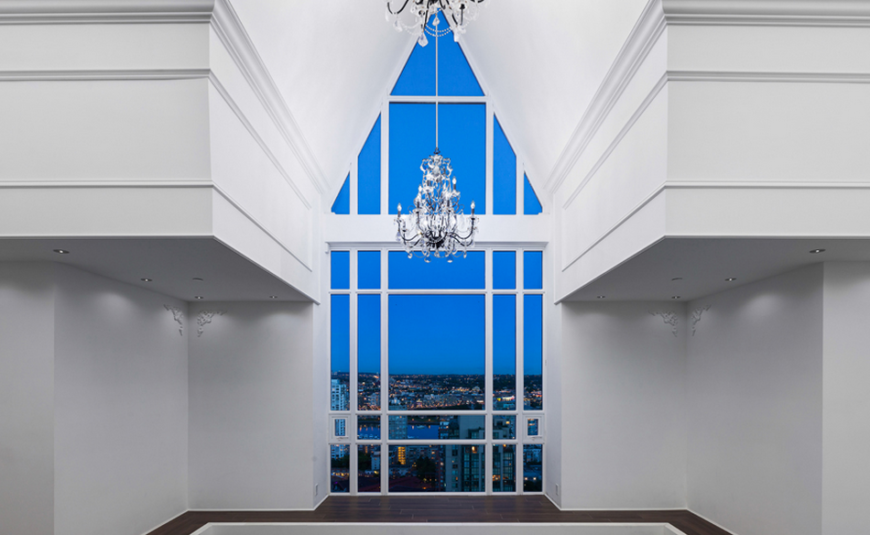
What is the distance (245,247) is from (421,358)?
467 centimetres

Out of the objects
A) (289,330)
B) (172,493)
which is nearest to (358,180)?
(289,330)

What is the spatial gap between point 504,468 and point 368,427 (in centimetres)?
211

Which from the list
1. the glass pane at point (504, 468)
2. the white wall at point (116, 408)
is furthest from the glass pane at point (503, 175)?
the white wall at point (116, 408)

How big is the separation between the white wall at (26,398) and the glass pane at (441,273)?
491 cm

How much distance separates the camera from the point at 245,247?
522 cm

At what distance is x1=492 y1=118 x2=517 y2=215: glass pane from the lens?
9391mm

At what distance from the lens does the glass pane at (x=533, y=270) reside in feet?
30.9

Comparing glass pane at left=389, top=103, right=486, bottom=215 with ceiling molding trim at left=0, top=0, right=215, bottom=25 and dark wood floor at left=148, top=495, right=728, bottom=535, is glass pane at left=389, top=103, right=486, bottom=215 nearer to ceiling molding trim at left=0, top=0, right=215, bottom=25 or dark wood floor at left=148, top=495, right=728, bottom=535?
dark wood floor at left=148, top=495, right=728, bottom=535

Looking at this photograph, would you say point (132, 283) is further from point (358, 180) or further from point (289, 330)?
point (358, 180)

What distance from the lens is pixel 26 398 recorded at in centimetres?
546

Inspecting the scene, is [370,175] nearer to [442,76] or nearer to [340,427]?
[442,76]

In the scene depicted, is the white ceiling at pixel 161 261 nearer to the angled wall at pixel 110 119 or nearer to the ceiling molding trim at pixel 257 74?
the angled wall at pixel 110 119

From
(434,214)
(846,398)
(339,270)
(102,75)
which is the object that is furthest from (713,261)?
(339,270)

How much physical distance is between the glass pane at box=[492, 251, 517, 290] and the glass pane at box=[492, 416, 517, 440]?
1956mm
